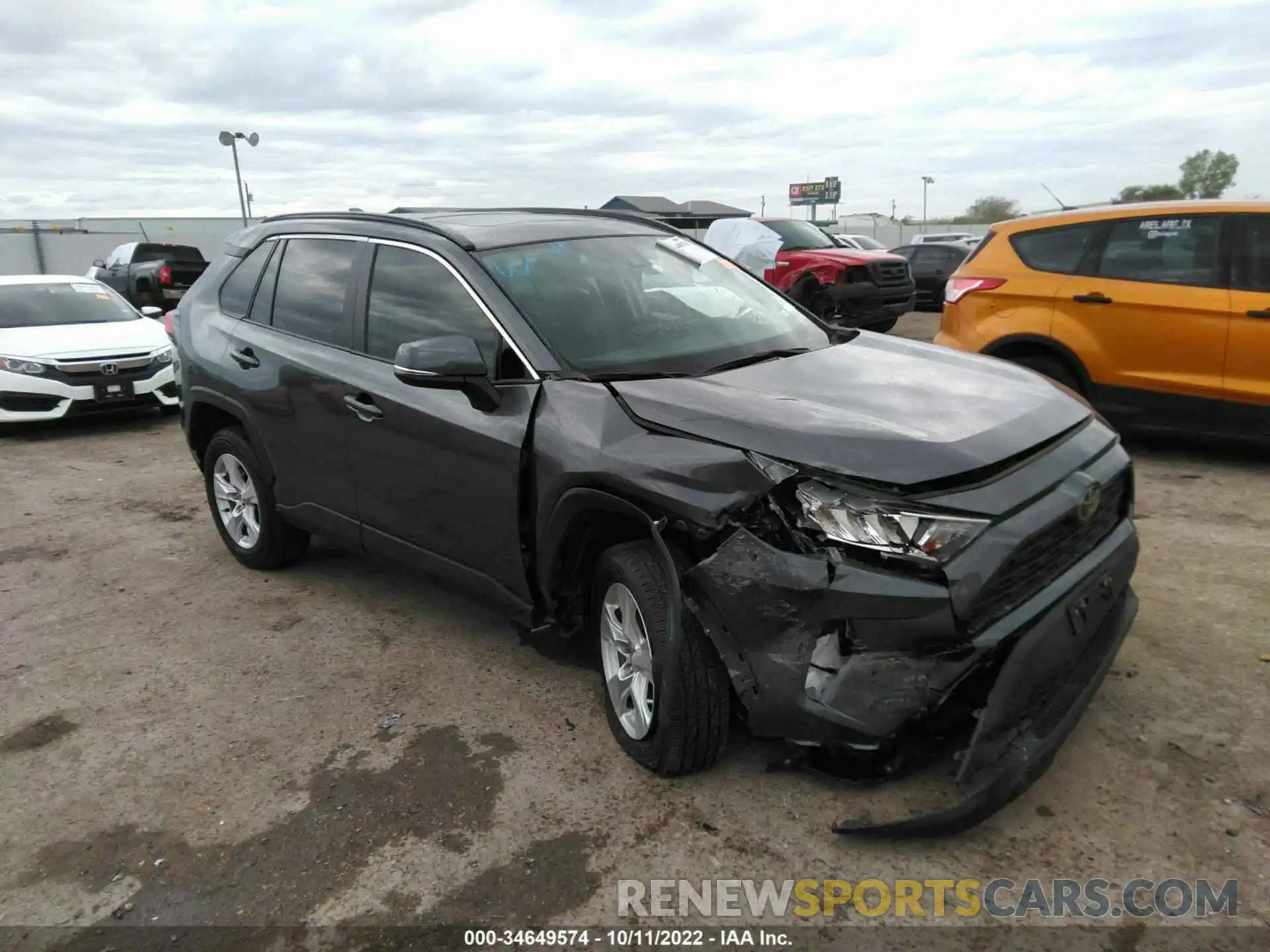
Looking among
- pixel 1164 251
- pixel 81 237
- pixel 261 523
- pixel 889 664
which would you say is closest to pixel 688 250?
pixel 889 664

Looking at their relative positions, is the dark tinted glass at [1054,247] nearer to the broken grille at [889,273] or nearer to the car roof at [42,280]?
the broken grille at [889,273]

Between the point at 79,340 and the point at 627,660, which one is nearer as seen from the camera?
the point at 627,660

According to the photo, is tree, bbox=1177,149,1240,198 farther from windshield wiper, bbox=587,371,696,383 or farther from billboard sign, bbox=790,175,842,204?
windshield wiper, bbox=587,371,696,383

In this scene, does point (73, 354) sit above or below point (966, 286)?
below

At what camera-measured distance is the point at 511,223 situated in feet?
13.3

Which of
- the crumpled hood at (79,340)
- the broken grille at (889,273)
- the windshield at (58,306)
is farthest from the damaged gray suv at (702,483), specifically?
the broken grille at (889,273)

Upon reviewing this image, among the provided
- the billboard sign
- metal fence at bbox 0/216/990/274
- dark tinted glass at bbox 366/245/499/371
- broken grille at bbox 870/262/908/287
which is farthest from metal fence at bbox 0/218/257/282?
the billboard sign

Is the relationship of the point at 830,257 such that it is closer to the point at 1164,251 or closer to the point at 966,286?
the point at 966,286

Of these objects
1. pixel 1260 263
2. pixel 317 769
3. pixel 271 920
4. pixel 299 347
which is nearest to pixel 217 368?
pixel 299 347

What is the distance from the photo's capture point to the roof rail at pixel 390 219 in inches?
147

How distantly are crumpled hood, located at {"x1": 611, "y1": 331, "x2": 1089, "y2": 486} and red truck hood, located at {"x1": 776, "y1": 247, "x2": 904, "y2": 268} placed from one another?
29.5 ft

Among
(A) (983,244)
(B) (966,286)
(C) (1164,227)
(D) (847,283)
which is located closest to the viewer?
(C) (1164,227)

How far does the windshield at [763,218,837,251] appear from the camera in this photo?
Result: 1311 cm

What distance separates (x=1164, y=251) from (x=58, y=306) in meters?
10.3
